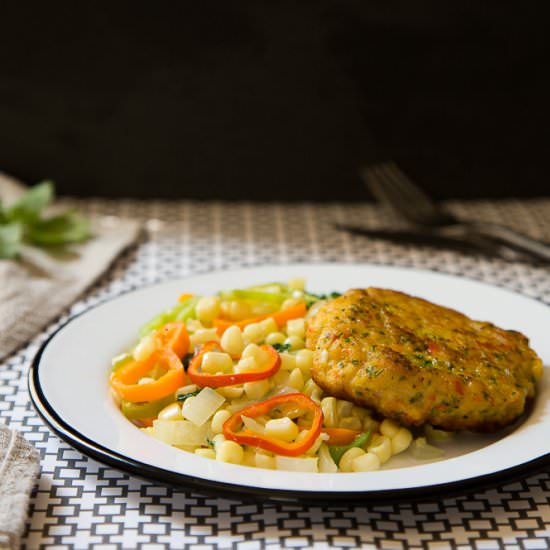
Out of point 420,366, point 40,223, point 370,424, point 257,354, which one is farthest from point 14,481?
point 40,223

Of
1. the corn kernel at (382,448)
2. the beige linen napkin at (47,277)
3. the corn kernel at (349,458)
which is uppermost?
the corn kernel at (382,448)

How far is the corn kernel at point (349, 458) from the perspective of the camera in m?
2.17

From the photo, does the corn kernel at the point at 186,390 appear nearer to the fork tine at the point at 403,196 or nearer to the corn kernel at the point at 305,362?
the corn kernel at the point at 305,362

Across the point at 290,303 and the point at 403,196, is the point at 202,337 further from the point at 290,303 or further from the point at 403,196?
the point at 403,196

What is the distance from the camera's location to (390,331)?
7.80ft

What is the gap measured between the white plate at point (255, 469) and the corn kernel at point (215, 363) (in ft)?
0.87

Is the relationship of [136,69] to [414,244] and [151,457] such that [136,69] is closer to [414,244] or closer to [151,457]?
[414,244]

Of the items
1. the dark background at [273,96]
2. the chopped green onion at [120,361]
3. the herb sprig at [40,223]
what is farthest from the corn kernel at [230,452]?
the dark background at [273,96]

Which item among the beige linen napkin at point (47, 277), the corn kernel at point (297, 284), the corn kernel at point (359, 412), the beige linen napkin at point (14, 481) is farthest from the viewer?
the beige linen napkin at point (47, 277)

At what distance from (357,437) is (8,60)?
328 cm

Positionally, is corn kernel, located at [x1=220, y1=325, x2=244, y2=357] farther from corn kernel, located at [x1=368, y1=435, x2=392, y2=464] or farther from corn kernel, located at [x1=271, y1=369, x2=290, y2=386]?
corn kernel, located at [x1=368, y1=435, x2=392, y2=464]

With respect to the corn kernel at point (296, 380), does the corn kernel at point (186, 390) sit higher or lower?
lower

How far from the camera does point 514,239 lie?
3793 mm

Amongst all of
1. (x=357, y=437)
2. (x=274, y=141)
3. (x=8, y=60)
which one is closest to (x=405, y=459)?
(x=357, y=437)
